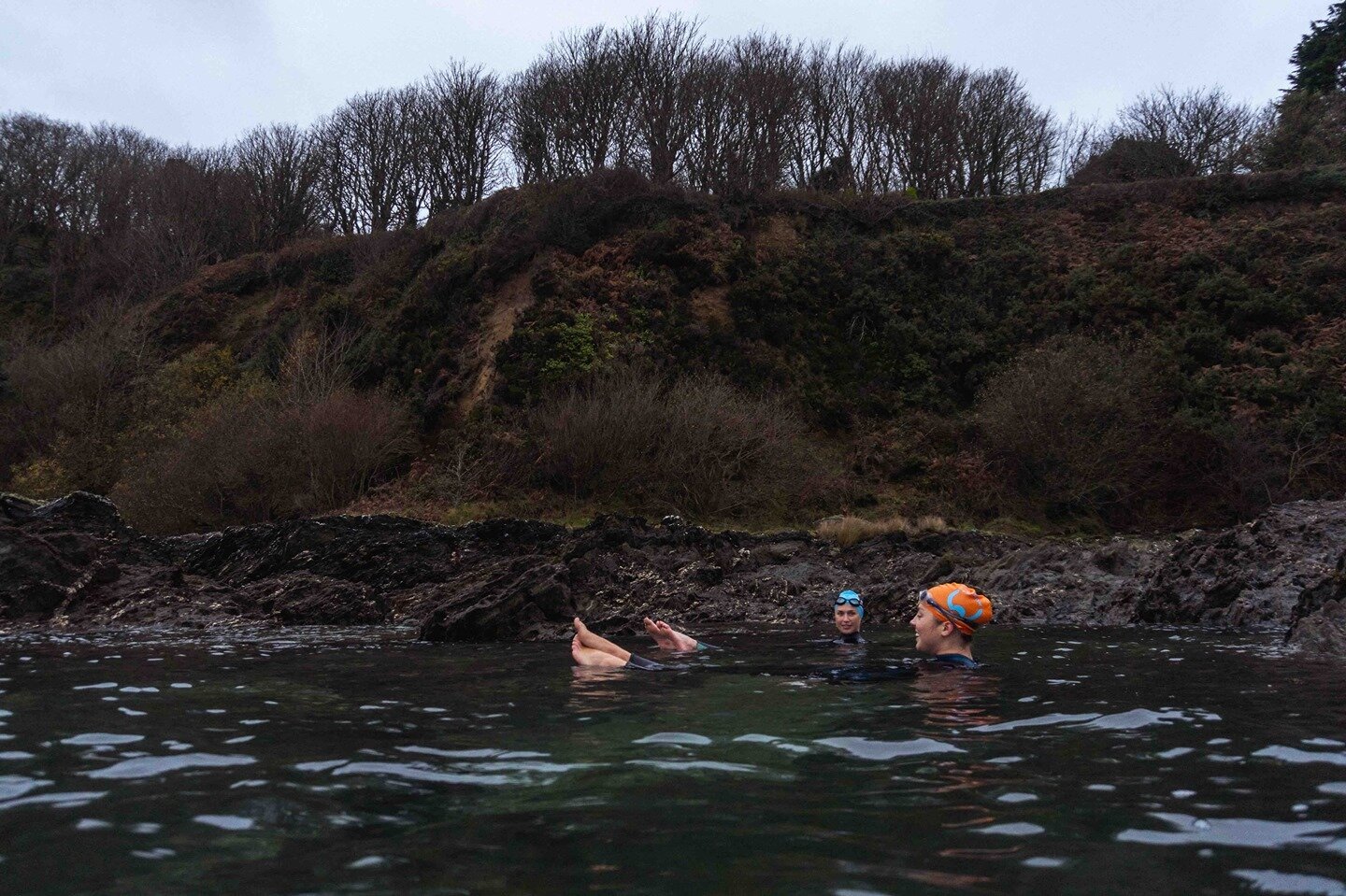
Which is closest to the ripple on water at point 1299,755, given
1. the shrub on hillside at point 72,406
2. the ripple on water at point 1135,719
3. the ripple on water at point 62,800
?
the ripple on water at point 1135,719

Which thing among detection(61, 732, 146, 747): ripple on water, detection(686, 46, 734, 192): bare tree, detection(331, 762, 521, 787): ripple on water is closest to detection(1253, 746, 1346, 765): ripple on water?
detection(331, 762, 521, 787): ripple on water

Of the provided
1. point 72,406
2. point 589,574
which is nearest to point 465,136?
point 72,406

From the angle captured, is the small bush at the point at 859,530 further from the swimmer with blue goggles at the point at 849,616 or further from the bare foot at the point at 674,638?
the bare foot at the point at 674,638

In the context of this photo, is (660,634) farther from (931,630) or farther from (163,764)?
(163,764)

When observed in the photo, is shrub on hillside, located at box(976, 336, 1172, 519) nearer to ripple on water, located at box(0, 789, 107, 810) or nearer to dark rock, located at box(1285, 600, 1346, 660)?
dark rock, located at box(1285, 600, 1346, 660)

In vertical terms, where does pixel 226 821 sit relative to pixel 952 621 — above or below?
below

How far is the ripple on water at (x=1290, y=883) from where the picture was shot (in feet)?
10.9

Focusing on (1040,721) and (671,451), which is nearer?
(1040,721)

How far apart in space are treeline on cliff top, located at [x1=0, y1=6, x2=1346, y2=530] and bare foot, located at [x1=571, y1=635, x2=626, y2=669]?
17482 mm

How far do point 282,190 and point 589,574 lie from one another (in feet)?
145

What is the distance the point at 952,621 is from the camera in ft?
29.9

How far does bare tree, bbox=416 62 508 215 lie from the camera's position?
47.8 meters

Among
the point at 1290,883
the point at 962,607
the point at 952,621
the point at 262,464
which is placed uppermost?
the point at 262,464

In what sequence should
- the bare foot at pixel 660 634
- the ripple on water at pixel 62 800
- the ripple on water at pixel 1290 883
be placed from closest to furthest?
1. the ripple on water at pixel 1290 883
2. the ripple on water at pixel 62 800
3. the bare foot at pixel 660 634
